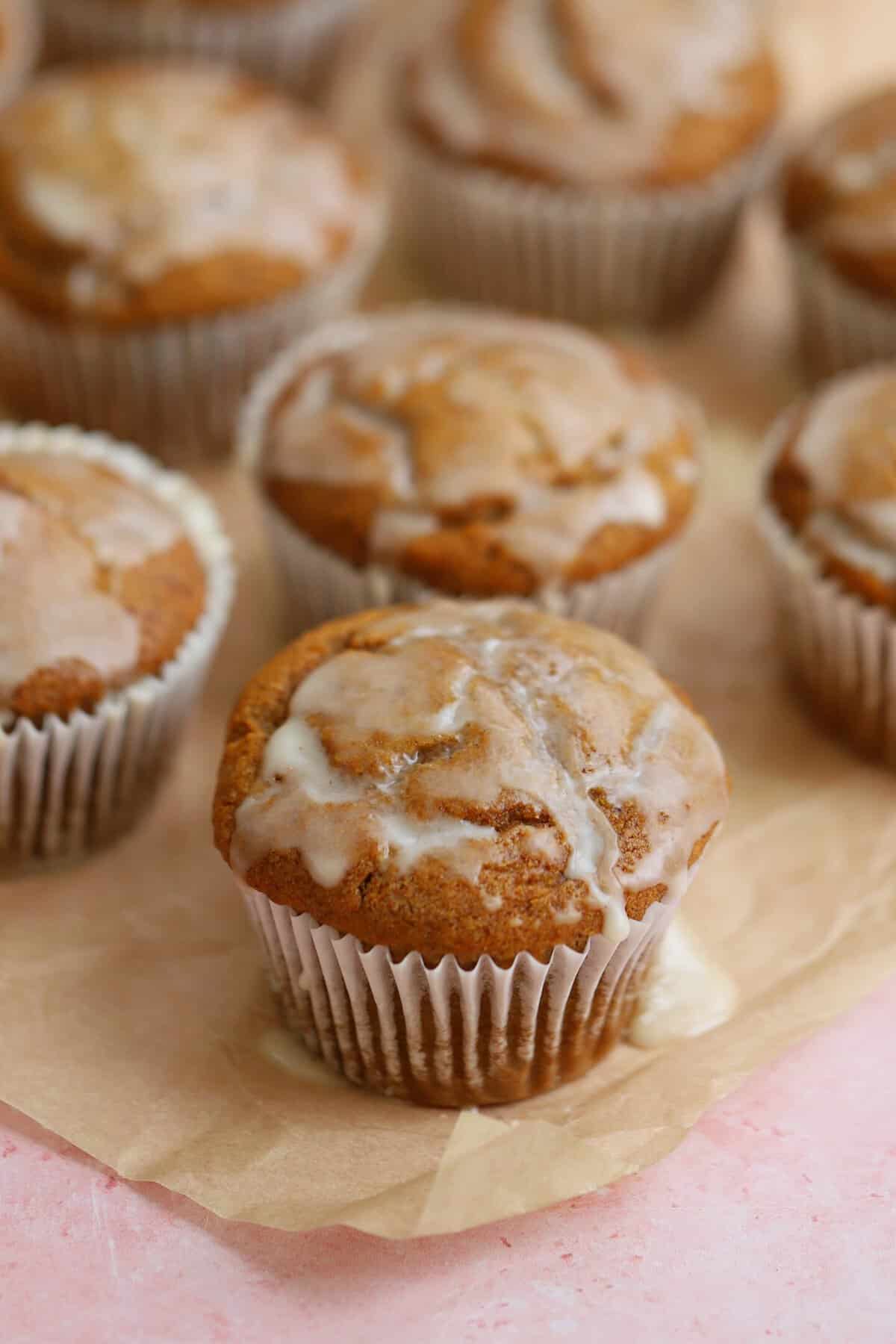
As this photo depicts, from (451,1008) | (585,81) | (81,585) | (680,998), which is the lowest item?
(680,998)

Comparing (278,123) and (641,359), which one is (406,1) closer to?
(278,123)

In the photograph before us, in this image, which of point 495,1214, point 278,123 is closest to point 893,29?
point 278,123

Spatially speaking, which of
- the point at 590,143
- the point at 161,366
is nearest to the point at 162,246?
the point at 161,366

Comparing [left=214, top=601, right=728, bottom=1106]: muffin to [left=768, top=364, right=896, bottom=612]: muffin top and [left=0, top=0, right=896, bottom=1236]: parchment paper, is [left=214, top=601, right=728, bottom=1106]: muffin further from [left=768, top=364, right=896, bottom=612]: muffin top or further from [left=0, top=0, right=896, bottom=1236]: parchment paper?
[left=768, top=364, right=896, bottom=612]: muffin top

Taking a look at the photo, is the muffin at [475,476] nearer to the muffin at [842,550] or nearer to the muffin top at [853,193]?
the muffin at [842,550]

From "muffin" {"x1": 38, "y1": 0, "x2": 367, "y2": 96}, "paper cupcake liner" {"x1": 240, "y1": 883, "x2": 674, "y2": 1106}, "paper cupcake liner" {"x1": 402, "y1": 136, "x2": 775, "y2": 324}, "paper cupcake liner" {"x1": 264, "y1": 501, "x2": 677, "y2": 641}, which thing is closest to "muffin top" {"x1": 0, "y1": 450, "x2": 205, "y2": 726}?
"paper cupcake liner" {"x1": 264, "y1": 501, "x2": 677, "y2": 641}

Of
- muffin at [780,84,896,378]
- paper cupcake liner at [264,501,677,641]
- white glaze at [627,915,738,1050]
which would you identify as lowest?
white glaze at [627,915,738,1050]

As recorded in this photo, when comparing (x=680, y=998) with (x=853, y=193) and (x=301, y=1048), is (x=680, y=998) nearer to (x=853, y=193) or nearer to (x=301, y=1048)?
(x=301, y=1048)
